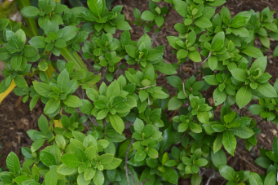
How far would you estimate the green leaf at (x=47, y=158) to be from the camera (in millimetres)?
1351

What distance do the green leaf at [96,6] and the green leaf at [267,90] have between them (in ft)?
3.76

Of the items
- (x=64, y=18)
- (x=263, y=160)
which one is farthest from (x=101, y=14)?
(x=263, y=160)

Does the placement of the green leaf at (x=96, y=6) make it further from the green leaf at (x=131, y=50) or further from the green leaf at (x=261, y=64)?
the green leaf at (x=261, y=64)

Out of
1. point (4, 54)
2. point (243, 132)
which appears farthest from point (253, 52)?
point (4, 54)

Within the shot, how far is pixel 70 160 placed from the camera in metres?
1.23

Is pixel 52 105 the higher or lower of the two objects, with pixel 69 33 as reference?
A: lower

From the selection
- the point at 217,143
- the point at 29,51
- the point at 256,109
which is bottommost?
the point at 217,143

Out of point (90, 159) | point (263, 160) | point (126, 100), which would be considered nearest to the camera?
point (90, 159)

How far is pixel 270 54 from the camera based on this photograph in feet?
9.38

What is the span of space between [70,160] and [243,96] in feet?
3.67

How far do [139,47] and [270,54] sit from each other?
198 centimetres

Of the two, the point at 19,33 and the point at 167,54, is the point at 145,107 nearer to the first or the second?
the point at 19,33

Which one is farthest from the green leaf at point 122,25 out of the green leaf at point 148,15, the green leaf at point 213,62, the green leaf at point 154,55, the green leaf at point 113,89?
the green leaf at point 213,62

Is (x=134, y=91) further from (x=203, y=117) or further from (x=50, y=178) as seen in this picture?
(x=50, y=178)
